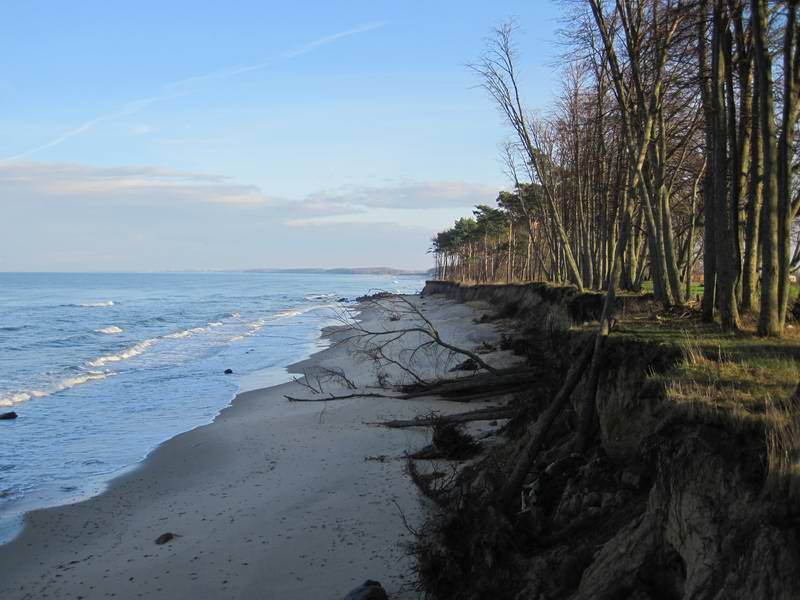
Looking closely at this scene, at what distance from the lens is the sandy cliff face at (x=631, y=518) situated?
12.6 ft

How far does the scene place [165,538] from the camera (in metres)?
9.02

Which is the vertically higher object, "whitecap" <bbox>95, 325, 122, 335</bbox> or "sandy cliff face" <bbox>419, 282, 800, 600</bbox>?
"sandy cliff face" <bbox>419, 282, 800, 600</bbox>

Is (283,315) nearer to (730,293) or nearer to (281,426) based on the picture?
(281,426)

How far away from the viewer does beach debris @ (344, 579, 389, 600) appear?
6371 mm

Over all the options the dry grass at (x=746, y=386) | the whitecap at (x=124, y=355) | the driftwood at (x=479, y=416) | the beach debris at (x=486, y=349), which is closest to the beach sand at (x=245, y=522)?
the driftwood at (x=479, y=416)

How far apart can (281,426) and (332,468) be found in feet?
14.9

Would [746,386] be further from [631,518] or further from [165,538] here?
[165,538]

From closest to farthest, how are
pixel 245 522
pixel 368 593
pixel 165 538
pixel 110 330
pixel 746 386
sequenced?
pixel 746 386
pixel 368 593
pixel 165 538
pixel 245 522
pixel 110 330

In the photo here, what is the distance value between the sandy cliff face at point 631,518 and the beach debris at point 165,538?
3809 mm

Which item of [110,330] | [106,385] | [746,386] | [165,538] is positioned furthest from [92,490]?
[110,330]

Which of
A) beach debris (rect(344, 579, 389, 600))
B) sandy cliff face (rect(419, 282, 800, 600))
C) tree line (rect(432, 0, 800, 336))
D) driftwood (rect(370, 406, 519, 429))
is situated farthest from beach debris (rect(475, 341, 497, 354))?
beach debris (rect(344, 579, 389, 600))

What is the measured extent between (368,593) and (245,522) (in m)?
3.50

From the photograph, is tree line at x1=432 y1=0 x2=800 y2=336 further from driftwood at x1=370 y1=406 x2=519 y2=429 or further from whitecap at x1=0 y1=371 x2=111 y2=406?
whitecap at x1=0 y1=371 x2=111 y2=406

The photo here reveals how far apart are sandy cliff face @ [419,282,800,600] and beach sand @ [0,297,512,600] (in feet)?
3.57
